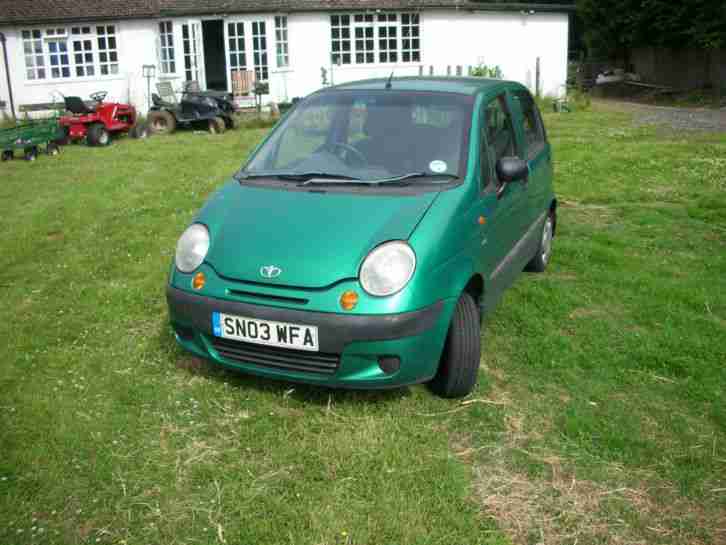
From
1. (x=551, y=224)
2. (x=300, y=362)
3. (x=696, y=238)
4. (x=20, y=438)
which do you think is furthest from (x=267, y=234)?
(x=696, y=238)

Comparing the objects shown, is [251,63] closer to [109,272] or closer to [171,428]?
[109,272]

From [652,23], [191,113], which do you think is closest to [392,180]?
[191,113]

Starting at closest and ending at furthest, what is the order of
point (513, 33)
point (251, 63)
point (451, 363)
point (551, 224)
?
point (451, 363), point (551, 224), point (251, 63), point (513, 33)

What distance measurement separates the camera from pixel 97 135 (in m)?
15.7

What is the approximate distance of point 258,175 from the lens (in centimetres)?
490

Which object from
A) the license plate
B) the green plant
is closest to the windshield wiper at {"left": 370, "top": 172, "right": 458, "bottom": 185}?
the license plate

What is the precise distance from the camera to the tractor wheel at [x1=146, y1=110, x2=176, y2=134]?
57.5ft

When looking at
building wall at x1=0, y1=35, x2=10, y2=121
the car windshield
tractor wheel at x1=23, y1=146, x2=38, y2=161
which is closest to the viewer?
the car windshield

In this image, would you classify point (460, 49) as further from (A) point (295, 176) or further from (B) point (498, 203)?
(A) point (295, 176)

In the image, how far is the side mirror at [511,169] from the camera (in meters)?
4.82

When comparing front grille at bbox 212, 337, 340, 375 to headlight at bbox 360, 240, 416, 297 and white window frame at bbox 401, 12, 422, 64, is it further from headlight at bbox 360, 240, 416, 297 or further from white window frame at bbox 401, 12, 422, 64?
white window frame at bbox 401, 12, 422, 64

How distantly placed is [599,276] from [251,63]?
16948 mm

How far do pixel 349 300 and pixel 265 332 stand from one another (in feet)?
1.59

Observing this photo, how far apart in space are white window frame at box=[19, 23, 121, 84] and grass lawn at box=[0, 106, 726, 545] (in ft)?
51.5
